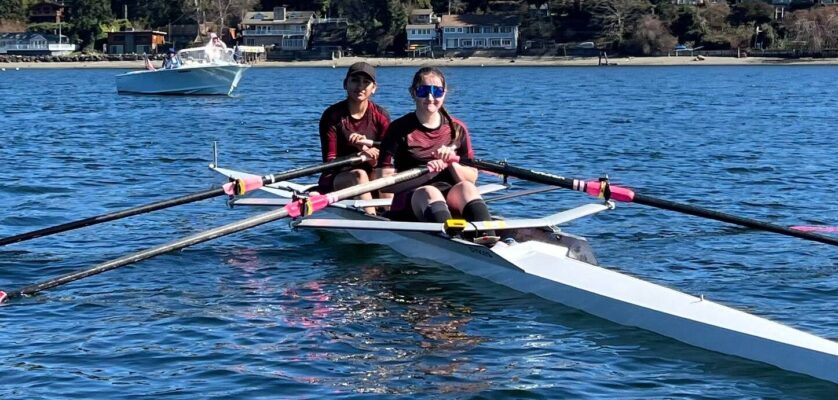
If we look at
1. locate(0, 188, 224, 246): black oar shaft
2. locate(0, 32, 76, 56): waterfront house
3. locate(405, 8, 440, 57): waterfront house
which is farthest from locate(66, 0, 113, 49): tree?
locate(0, 188, 224, 246): black oar shaft

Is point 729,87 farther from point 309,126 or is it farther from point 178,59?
point 309,126

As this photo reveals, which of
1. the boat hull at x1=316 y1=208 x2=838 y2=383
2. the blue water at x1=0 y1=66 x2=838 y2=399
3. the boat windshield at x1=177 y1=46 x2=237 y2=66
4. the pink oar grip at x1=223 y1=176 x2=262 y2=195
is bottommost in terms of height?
the blue water at x1=0 y1=66 x2=838 y2=399

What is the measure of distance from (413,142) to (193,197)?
7.56 feet

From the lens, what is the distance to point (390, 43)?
12562 cm

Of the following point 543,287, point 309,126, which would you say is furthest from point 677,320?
point 309,126

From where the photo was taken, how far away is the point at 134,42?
12862 centimetres

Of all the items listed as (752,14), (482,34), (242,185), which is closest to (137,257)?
(242,185)

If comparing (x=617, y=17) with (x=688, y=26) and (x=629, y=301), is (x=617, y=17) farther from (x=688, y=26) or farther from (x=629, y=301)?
(x=629, y=301)

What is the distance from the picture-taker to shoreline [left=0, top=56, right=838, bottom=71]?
111 m

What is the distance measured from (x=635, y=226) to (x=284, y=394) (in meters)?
7.95

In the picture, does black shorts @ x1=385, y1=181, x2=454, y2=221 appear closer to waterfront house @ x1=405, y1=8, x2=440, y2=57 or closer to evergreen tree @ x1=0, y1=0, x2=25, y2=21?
waterfront house @ x1=405, y1=8, x2=440, y2=57

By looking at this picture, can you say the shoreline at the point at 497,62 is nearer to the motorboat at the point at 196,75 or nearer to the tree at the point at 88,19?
the tree at the point at 88,19

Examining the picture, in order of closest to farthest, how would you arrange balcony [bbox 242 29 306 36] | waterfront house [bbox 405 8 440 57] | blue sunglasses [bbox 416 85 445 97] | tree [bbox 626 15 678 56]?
blue sunglasses [bbox 416 85 445 97] < tree [bbox 626 15 678 56] < waterfront house [bbox 405 8 440 57] < balcony [bbox 242 29 306 36]

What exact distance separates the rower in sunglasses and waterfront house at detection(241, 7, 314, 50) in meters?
120
